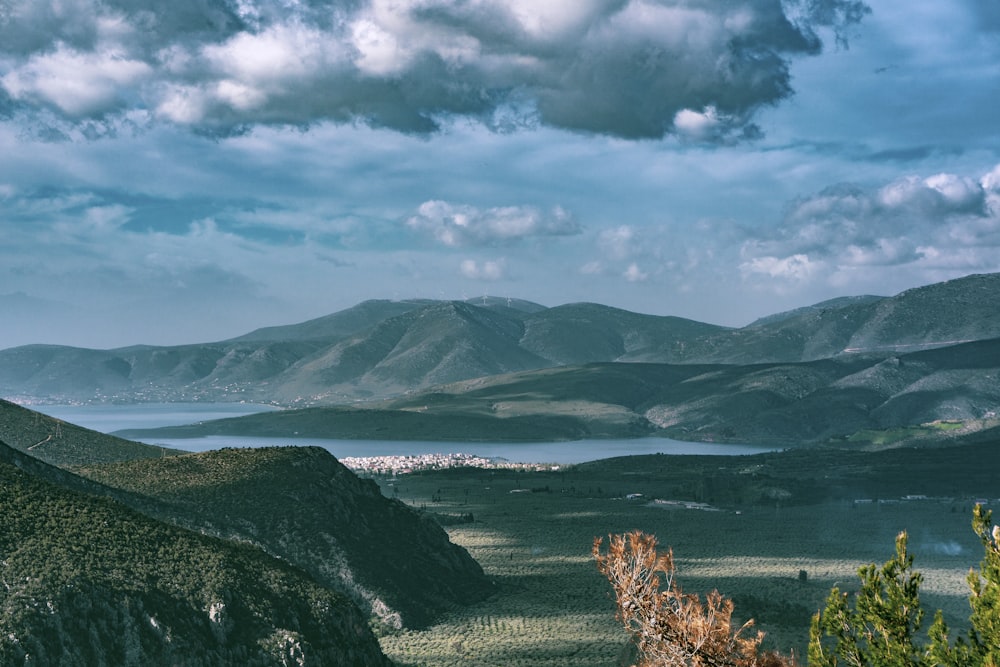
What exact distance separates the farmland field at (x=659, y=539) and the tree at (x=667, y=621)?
5.68m

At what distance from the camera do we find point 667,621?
17.0 metres

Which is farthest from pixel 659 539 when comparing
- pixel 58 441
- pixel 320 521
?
pixel 58 441

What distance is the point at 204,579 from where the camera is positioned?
156 feet

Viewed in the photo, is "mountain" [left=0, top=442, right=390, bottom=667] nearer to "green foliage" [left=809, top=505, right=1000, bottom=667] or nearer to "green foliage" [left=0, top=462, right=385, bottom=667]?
"green foliage" [left=0, top=462, right=385, bottom=667]

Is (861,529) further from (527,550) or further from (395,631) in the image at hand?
(395,631)

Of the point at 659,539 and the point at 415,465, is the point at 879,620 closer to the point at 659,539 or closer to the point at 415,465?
the point at 659,539

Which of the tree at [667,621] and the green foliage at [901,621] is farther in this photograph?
the tree at [667,621]

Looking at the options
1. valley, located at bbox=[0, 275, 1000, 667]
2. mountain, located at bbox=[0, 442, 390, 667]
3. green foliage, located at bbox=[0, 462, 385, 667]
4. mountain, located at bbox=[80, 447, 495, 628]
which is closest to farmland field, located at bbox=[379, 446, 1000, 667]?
valley, located at bbox=[0, 275, 1000, 667]

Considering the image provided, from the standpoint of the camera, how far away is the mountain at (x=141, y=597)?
40094 mm

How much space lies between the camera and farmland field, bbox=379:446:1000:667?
60.7 metres

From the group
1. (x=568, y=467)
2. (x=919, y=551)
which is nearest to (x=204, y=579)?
(x=919, y=551)

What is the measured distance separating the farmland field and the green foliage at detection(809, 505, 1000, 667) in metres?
4.03

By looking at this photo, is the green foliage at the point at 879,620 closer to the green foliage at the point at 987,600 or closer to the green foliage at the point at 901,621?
the green foliage at the point at 901,621

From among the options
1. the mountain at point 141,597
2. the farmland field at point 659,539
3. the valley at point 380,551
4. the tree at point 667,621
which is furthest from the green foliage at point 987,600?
the valley at point 380,551
